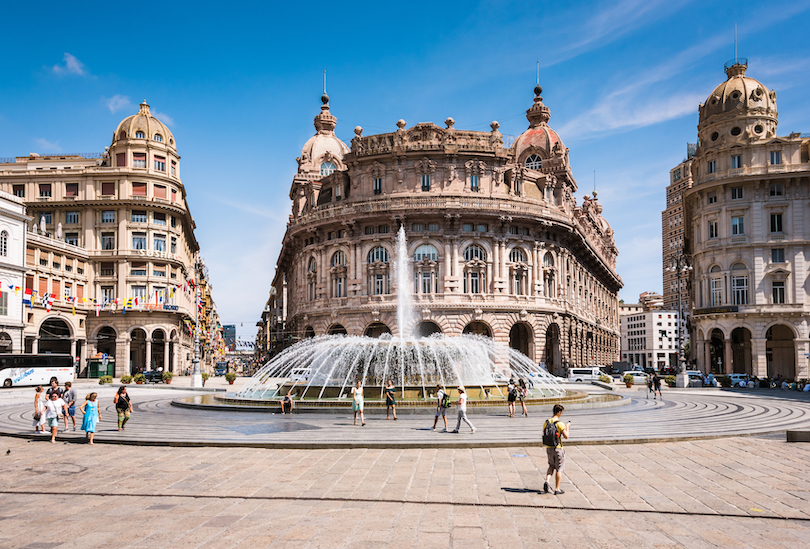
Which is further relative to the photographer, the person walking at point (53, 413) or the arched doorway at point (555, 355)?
the arched doorway at point (555, 355)

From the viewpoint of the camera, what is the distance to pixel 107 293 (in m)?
64.4

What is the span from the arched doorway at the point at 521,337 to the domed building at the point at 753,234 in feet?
49.8

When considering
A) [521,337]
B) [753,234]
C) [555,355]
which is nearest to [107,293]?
[521,337]

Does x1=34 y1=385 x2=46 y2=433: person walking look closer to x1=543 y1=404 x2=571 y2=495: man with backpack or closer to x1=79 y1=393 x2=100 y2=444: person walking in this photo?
x1=79 y1=393 x2=100 y2=444: person walking

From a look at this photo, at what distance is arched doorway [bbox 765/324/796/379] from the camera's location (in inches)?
2285

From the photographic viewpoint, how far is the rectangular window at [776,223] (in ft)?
185

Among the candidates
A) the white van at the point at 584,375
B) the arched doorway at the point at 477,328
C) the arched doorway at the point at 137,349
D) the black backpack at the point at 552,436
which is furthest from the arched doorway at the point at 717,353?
the arched doorway at the point at 137,349

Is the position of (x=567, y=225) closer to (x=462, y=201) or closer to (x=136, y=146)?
(x=462, y=201)

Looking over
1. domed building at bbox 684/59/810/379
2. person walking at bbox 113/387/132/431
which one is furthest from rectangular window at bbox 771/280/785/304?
person walking at bbox 113/387/132/431

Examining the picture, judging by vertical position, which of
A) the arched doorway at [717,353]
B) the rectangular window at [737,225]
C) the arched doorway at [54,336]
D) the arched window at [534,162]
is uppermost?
the arched window at [534,162]

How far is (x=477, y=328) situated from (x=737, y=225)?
24.1m

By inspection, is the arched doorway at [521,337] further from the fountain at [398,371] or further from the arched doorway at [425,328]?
the fountain at [398,371]

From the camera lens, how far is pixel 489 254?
189 feet

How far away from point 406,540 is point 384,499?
2.35 m
